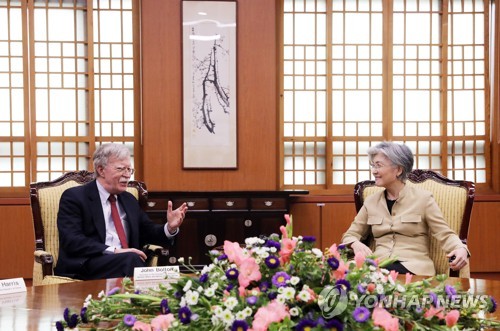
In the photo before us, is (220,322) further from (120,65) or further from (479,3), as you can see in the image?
(479,3)

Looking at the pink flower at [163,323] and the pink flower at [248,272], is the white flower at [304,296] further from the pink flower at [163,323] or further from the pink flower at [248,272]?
the pink flower at [163,323]

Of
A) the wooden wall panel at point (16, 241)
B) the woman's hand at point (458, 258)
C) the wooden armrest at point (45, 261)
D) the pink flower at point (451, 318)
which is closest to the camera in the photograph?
the pink flower at point (451, 318)

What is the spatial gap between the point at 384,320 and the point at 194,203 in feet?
15.7

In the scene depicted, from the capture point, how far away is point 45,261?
11.5 ft

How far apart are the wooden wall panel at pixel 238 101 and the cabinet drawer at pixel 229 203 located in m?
0.36

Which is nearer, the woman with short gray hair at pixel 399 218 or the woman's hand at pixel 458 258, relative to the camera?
the woman's hand at pixel 458 258

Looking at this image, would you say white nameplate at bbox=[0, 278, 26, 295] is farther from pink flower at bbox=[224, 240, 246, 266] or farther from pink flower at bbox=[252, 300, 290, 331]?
pink flower at bbox=[252, 300, 290, 331]

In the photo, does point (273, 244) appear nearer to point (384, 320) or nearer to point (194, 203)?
point (384, 320)

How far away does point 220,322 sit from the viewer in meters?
1.18

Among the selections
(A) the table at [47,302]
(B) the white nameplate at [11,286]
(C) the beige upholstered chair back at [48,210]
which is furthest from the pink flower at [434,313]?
(C) the beige upholstered chair back at [48,210]

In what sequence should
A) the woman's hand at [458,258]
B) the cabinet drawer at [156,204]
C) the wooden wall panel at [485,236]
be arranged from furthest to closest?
1. the wooden wall panel at [485,236]
2. the cabinet drawer at [156,204]
3. the woman's hand at [458,258]

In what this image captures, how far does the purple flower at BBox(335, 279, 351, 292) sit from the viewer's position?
1220mm

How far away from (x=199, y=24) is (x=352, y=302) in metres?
5.33

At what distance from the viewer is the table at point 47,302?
183 cm
